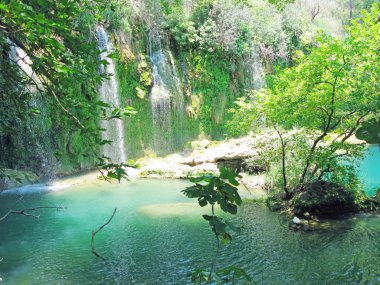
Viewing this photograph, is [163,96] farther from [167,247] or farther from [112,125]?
[167,247]

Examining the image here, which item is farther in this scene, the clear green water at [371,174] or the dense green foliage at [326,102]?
the clear green water at [371,174]

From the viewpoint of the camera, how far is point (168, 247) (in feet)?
26.3

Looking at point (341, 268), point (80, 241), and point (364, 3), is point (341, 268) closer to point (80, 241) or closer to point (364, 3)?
point (80, 241)

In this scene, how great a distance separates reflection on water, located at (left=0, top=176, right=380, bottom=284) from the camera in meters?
6.62

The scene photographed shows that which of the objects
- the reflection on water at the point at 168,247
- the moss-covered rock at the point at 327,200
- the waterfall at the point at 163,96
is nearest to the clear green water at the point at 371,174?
the moss-covered rock at the point at 327,200

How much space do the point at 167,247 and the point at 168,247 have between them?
0.07 ft

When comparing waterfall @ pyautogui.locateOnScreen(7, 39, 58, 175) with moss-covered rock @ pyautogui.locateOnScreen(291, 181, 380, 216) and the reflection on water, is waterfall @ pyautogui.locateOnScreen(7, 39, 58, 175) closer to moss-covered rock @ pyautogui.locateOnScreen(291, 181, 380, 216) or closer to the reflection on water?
the reflection on water

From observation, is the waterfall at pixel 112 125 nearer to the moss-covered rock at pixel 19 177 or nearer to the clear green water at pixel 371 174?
the moss-covered rock at pixel 19 177

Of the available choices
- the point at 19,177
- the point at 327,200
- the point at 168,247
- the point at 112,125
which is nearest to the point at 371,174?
the point at 327,200

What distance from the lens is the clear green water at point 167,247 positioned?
21.7 ft

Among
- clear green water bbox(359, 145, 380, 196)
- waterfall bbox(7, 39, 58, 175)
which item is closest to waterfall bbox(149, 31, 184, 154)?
waterfall bbox(7, 39, 58, 175)

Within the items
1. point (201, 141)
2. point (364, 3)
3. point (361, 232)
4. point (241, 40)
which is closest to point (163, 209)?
point (361, 232)

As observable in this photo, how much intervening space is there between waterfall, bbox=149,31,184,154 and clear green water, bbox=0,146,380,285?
8.73m

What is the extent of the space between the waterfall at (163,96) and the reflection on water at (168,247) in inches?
346
